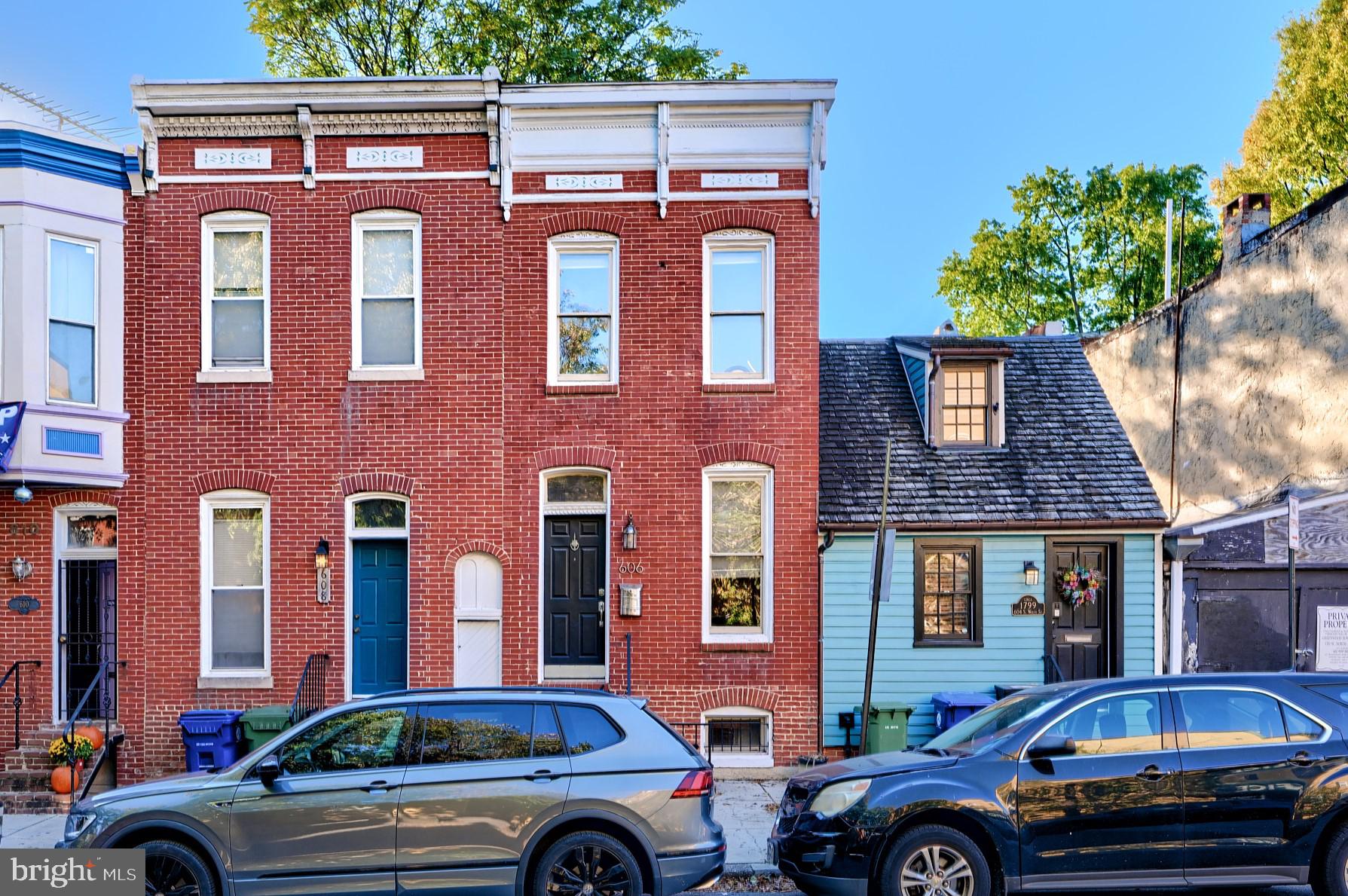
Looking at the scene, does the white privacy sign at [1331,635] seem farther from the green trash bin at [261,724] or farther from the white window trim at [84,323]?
the white window trim at [84,323]

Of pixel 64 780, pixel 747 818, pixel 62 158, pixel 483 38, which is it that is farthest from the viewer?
pixel 483 38

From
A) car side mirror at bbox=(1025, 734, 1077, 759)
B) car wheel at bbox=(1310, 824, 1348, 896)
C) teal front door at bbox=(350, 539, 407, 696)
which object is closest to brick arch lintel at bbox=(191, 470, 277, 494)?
teal front door at bbox=(350, 539, 407, 696)

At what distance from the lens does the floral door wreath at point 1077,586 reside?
44.0 feet

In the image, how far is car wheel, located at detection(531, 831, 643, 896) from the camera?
7379 mm

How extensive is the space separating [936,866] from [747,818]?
374 cm

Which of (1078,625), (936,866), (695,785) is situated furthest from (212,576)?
(1078,625)

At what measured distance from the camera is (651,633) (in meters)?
13.2

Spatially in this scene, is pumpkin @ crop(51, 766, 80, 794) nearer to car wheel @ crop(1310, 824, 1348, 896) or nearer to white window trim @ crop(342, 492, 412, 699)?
white window trim @ crop(342, 492, 412, 699)

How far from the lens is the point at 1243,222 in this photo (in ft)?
59.2

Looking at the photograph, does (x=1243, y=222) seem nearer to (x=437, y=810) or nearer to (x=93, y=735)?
(x=437, y=810)

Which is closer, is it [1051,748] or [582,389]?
[1051,748]

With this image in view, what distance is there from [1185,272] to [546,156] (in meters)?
21.6

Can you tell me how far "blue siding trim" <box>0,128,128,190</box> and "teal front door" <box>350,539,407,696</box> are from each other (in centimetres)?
564

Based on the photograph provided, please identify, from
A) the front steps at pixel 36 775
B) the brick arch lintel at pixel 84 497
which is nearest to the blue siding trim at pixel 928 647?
the front steps at pixel 36 775
